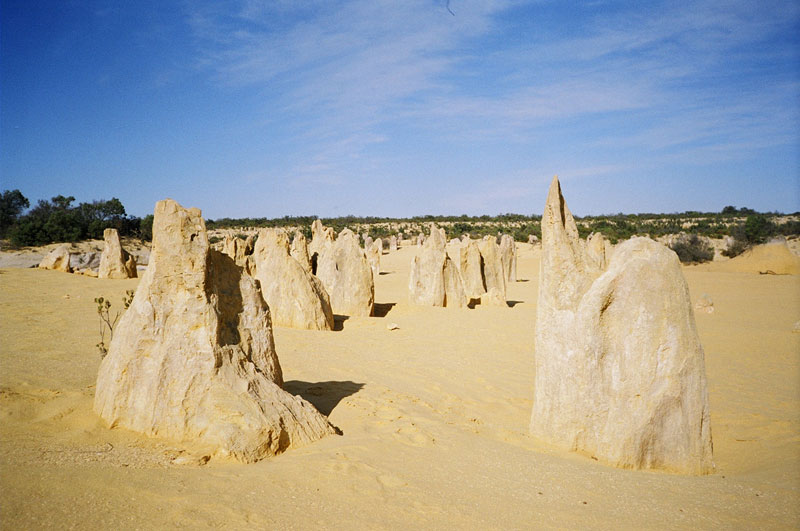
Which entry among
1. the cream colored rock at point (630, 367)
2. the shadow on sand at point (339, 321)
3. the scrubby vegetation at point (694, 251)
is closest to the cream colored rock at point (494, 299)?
the shadow on sand at point (339, 321)

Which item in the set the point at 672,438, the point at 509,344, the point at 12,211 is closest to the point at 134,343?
the point at 672,438

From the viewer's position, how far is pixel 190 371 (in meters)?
4.24

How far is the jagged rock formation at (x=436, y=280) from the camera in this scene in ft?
48.7

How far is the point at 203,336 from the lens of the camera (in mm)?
4383

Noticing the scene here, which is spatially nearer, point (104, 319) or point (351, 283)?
point (104, 319)

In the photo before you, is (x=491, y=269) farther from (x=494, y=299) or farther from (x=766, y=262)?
(x=766, y=262)

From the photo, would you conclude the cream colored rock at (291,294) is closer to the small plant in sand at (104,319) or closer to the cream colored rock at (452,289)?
the small plant in sand at (104,319)

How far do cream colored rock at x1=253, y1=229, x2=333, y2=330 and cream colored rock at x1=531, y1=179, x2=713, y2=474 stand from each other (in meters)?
6.23

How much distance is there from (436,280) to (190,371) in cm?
1096

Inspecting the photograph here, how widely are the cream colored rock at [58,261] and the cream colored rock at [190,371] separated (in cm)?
1407

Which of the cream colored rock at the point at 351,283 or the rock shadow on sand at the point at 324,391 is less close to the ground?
the cream colored rock at the point at 351,283

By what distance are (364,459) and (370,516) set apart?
0.88 m

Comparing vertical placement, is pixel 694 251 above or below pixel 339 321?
above

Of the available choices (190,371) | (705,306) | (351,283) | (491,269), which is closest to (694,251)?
(705,306)
